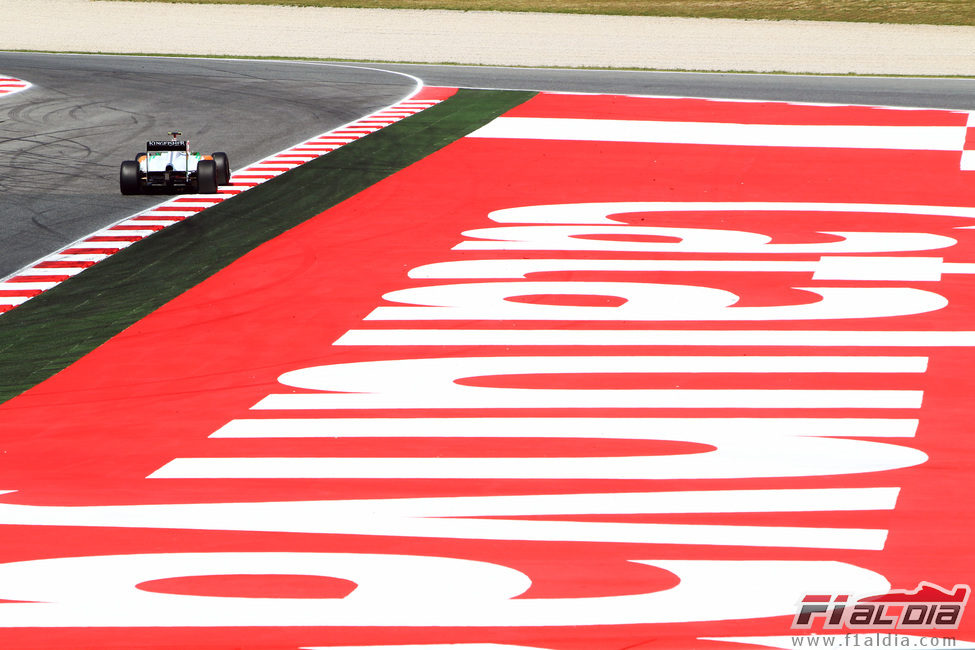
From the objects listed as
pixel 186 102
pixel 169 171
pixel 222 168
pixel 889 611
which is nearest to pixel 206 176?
pixel 222 168

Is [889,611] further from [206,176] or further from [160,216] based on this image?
[206,176]

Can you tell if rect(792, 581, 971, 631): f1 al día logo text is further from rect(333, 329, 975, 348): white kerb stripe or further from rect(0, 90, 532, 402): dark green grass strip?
rect(0, 90, 532, 402): dark green grass strip

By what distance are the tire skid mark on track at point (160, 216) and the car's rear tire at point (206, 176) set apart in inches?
4.4

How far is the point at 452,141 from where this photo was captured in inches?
939

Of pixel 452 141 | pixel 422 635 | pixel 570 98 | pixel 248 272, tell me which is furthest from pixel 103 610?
pixel 570 98

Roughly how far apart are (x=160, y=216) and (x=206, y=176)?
4.46 feet

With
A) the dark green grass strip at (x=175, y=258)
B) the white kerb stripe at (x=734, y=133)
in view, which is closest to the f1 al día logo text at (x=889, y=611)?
the dark green grass strip at (x=175, y=258)

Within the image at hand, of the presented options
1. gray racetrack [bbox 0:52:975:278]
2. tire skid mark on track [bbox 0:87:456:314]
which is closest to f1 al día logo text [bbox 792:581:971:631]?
tire skid mark on track [bbox 0:87:456:314]

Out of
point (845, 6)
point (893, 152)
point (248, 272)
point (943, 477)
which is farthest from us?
point (845, 6)

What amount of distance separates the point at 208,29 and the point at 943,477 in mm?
36691

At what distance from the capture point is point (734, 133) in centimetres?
2480

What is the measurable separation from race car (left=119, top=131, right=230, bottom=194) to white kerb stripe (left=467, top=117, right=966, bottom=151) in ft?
20.6

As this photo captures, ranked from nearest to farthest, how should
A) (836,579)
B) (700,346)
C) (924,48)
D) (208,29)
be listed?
(836,579), (700,346), (924,48), (208,29)

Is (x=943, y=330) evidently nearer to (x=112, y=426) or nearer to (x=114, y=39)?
(x=112, y=426)
